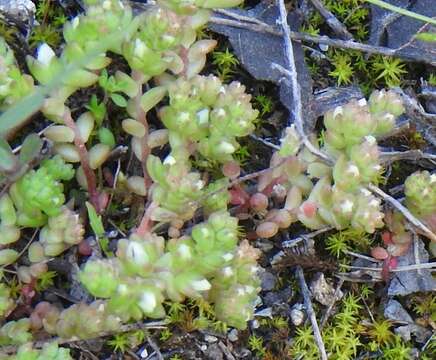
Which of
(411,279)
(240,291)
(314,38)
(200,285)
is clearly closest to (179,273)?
(200,285)

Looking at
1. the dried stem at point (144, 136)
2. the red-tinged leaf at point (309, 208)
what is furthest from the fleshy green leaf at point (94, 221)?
the red-tinged leaf at point (309, 208)

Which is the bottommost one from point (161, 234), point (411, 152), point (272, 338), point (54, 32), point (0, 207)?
point (272, 338)

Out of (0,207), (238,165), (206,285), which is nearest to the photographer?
(206,285)

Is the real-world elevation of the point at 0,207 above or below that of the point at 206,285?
above

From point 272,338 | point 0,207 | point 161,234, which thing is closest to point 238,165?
point 161,234

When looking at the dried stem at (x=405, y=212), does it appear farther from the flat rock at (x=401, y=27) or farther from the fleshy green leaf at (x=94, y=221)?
the fleshy green leaf at (x=94, y=221)

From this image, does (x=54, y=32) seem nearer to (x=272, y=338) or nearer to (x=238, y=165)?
(x=238, y=165)

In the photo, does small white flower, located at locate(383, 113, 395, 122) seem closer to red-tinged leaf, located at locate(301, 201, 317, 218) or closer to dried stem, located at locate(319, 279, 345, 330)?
red-tinged leaf, located at locate(301, 201, 317, 218)
